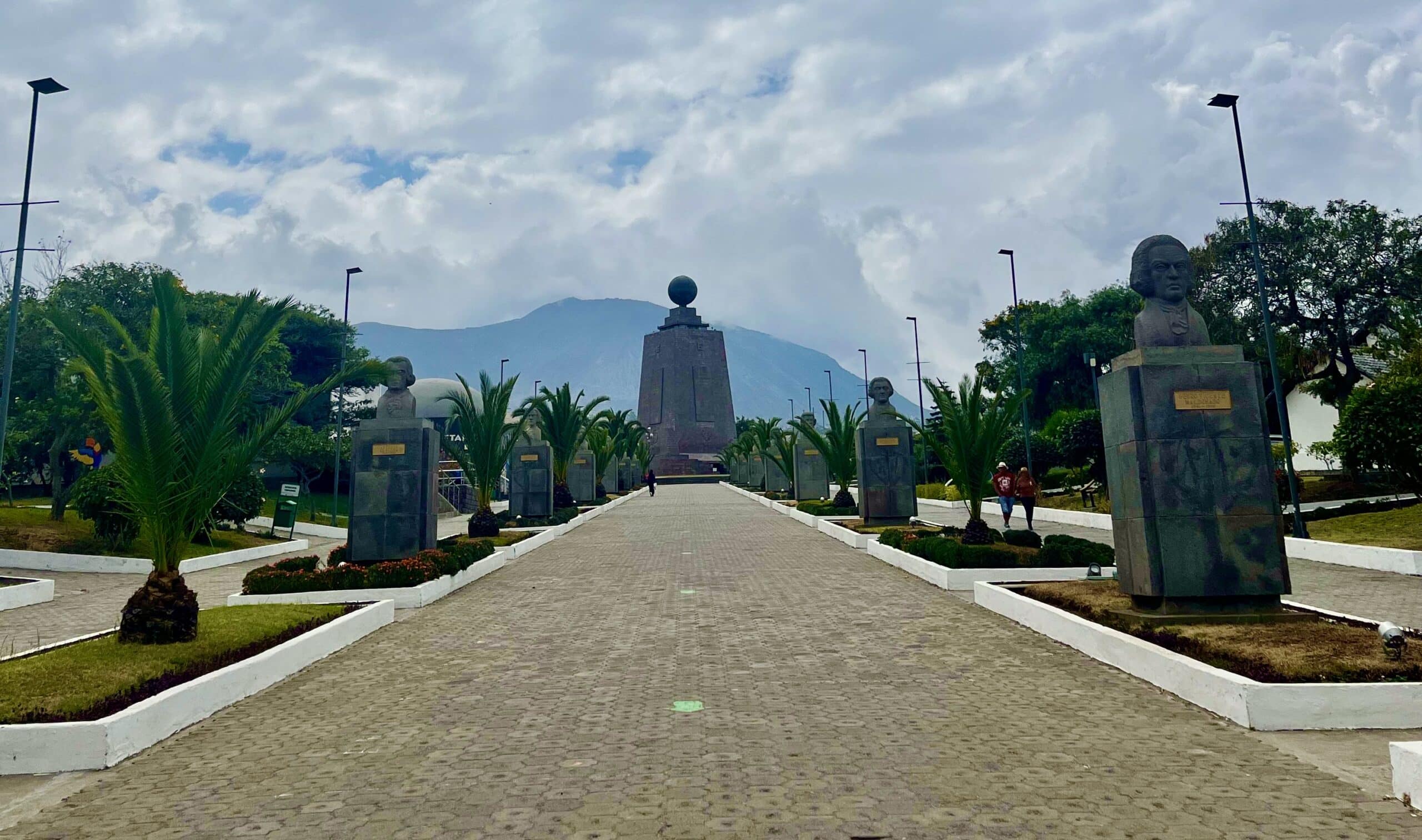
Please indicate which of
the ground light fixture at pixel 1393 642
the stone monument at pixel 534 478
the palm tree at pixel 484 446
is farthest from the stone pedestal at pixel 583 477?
the ground light fixture at pixel 1393 642

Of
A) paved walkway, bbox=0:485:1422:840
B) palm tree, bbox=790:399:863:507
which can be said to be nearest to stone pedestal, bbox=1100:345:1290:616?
paved walkway, bbox=0:485:1422:840

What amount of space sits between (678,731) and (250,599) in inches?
329

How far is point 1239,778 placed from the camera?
4.72 metres

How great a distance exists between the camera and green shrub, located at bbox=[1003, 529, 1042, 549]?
13898 mm

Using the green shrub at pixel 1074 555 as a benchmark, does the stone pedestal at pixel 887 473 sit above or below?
above

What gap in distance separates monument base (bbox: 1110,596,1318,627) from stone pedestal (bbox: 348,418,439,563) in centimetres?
1044

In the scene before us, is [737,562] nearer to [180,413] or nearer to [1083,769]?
[180,413]

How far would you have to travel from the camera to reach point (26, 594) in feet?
43.1

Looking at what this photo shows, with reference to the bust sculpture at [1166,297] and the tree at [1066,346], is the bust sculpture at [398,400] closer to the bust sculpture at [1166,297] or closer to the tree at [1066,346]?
the bust sculpture at [1166,297]

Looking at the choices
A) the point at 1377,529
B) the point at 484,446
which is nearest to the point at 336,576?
the point at 484,446

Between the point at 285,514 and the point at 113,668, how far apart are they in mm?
19902

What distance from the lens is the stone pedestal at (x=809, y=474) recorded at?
34750 millimetres

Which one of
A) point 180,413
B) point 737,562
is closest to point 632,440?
point 737,562

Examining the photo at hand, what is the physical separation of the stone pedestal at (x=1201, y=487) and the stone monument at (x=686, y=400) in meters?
75.2
